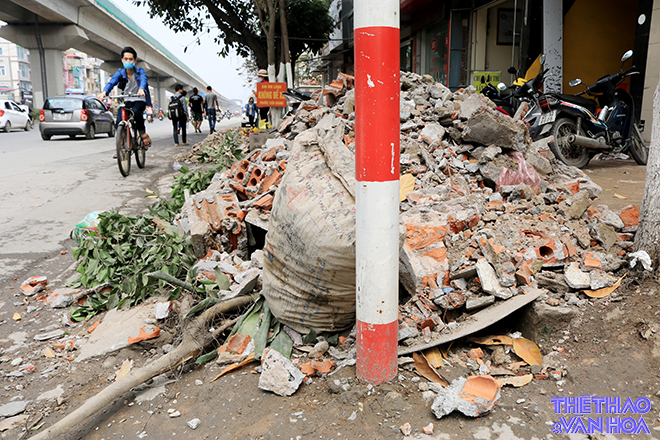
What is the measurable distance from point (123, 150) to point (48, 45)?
89.7ft

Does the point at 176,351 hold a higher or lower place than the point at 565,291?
lower

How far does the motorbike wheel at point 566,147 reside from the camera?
250 inches

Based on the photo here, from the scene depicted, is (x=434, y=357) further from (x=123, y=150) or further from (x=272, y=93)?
(x=272, y=93)

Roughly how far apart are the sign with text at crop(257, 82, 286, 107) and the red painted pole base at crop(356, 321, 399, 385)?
840 cm

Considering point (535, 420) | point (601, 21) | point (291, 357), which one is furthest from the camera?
point (601, 21)

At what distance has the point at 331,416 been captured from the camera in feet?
6.07

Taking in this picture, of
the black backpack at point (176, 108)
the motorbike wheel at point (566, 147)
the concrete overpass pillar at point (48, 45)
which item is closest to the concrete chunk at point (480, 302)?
the motorbike wheel at point (566, 147)

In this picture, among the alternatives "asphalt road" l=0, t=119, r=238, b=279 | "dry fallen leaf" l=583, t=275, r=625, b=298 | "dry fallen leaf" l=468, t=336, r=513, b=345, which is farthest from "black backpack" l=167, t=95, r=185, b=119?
"dry fallen leaf" l=583, t=275, r=625, b=298

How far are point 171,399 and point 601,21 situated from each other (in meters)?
11.4

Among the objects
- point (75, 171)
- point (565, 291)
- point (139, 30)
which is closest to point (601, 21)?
point (565, 291)

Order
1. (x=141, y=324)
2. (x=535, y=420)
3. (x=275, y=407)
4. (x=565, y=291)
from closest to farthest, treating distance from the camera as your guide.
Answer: (x=535, y=420) → (x=275, y=407) → (x=565, y=291) → (x=141, y=324)

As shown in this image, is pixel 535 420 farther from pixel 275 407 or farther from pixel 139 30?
pixel 139 30

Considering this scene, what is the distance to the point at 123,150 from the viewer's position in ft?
24.4

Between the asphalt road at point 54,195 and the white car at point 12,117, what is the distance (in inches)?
456
